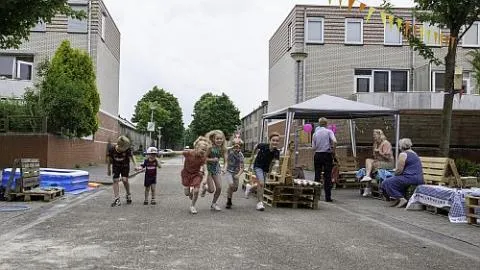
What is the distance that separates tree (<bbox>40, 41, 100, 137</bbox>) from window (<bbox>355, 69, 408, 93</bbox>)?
16630 millimetres

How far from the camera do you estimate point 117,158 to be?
13.4 m

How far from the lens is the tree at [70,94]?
2548 centimetres

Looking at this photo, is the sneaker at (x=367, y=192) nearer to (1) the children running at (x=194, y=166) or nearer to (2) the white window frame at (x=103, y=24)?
(1) the children running at (x=194, y=166)

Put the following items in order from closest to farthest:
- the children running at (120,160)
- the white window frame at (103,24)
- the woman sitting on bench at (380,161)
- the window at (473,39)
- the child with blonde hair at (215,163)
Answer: the child with blonde hair at (215,163)
the children running at (120,160)
the woman sitting on bench at (380,161)
the window at (473,39)
the white window frame at (103,24)

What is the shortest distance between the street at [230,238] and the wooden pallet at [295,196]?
400 mm

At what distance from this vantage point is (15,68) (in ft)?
119

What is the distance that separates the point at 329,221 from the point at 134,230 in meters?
3.59

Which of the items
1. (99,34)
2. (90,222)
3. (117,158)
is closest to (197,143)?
(117,158)

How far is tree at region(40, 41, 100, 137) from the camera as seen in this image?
25.5 metres

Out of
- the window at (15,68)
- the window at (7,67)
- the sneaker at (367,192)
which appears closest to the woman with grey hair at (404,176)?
the sneaker at (367,192)

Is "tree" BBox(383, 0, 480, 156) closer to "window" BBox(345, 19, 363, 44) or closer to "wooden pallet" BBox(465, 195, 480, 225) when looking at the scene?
"wooden pallet" BBox(465, 195, 480, 225)

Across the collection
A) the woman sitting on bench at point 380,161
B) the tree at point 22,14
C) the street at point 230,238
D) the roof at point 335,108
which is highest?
the tree at point 22,14

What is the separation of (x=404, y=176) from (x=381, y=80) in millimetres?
25295

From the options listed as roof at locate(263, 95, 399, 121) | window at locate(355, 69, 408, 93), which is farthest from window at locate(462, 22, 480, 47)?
roof at locate(263, 95, 399, 121)
